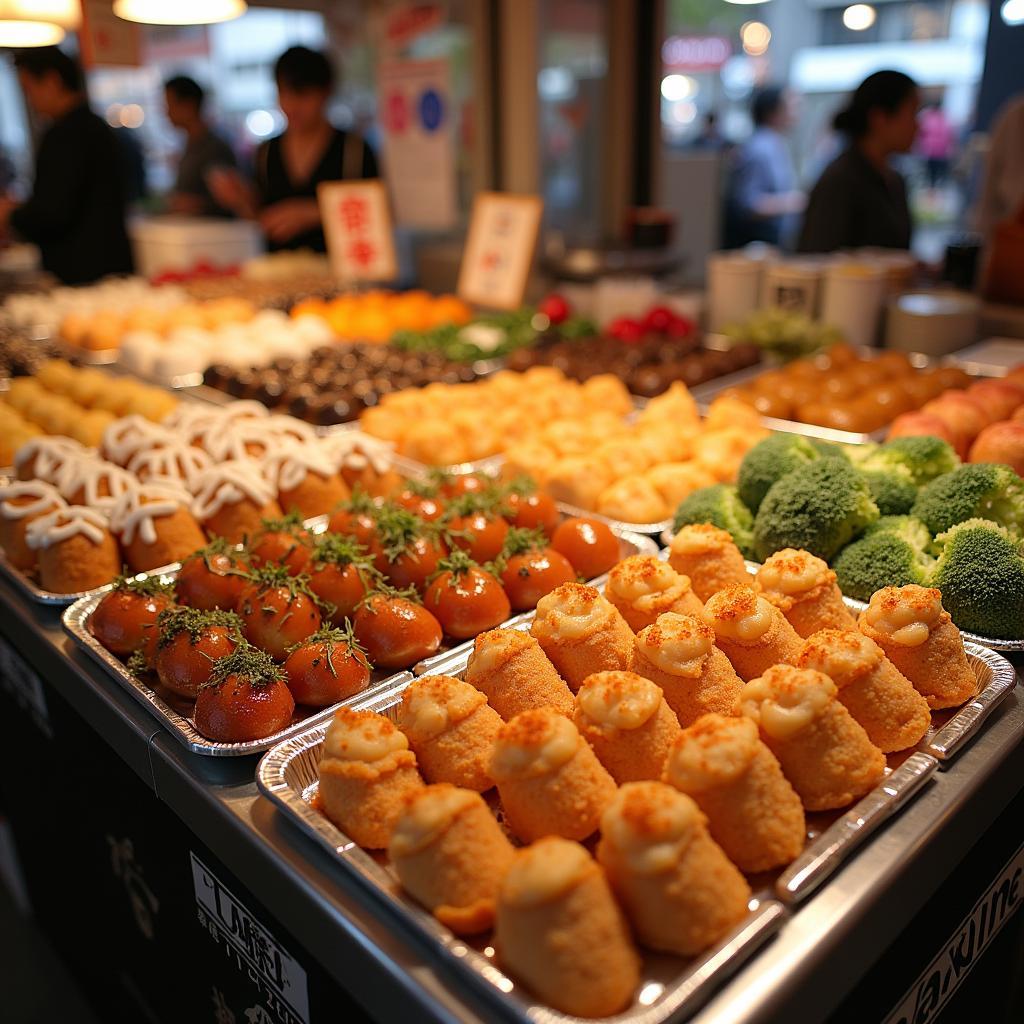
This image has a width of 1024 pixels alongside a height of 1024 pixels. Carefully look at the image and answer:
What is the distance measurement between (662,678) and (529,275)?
3.93 metres

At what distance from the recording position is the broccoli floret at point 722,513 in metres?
2.29

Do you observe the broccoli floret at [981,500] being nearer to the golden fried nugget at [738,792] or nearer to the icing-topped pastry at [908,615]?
the icing-topped pastry at [908,615]

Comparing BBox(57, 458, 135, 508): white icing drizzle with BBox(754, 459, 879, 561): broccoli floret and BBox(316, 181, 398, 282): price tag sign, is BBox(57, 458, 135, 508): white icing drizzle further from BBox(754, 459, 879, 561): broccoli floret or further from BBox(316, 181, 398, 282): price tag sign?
BBox(316, 181, 398, 282): price tag sign

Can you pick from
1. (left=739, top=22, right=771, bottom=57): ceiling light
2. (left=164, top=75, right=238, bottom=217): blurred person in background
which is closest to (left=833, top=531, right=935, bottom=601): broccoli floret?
(left=164, top=75, right=238, bottom=217): blurred person in background

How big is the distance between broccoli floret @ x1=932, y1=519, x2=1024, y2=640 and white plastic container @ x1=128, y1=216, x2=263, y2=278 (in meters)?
5.54

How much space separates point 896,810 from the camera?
1459 mm

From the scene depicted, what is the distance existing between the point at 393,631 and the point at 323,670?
0.59 ft

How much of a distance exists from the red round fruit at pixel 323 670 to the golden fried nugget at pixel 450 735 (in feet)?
0.88

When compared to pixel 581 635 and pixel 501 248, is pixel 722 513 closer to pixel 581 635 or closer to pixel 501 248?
pixel 581 635

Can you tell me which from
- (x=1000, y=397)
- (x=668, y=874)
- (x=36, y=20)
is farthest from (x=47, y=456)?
(x=36, y=20)

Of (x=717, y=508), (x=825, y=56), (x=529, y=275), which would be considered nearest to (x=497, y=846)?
(x=717, y=508)

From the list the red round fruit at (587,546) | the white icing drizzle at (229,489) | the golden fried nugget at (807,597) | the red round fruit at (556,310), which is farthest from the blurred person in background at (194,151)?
the golden fried nugget at (807,597)

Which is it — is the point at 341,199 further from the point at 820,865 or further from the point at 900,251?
the point at 820,865

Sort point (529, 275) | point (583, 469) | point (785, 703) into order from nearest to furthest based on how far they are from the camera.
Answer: point (785, 703) → point (583, 469) → point (529, 275)
